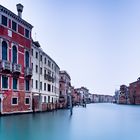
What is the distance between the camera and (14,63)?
2502 centimetres

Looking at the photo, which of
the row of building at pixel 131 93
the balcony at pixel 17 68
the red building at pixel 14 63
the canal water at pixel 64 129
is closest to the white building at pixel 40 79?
the red building at pixel 14 63

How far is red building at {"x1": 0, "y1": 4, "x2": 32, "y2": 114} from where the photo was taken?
23.5m

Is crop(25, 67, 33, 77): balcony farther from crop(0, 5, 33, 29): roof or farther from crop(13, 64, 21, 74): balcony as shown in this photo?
crop(0, 5, 33, 29): roof

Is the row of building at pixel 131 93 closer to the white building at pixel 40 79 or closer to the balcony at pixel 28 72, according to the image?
the white building at pixel 40 79

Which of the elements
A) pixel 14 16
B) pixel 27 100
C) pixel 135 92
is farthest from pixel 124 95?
pixel 14 16

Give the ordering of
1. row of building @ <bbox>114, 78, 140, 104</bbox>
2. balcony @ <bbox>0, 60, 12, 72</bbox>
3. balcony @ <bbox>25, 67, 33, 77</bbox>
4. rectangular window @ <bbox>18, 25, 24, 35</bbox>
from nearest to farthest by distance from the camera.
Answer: balcony @ <bbox>0, 60, 12, 72</bbox> → rectangular window @ <bbox>18, 25, 24, 35</bbox> → balcony @ <bbox>25, 67, 33, 77</bbox> → row of building @ <bbox>114, 78, 140, 104</bbox>

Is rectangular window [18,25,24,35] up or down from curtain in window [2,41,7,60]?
up

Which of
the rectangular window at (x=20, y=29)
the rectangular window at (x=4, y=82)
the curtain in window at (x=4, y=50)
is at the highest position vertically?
the rectangular window at (x=20, y=29)

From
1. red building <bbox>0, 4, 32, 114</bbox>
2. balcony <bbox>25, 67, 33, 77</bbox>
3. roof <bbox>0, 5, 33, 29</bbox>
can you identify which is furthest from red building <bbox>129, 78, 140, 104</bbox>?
roof <bbox>0, 5, 33, 29</bbox>

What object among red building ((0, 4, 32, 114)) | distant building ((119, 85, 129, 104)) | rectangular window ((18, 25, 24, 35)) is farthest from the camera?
distant building ((119, 85, 129, 104))

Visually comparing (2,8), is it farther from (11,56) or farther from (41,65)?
(41,65)

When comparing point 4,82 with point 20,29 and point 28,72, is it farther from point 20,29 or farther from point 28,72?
point 20,29

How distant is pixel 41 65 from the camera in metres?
34.3

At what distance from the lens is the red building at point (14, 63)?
77.0 ft
